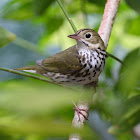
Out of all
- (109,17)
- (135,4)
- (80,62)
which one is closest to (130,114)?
(135,4)

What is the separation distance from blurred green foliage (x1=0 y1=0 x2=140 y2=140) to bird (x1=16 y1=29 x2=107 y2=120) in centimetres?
7

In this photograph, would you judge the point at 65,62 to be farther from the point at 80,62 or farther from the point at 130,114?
the point at 130,114

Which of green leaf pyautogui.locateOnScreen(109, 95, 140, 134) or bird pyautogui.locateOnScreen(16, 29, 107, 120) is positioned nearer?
green leaf pyautogui.locateOnScreen(109, 95, 140, 134)

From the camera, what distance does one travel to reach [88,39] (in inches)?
49.1

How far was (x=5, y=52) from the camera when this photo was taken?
89.2 inches

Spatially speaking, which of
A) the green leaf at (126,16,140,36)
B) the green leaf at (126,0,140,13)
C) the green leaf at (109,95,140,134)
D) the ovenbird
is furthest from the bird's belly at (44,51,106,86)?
the green leaf at (109,95,140,134)

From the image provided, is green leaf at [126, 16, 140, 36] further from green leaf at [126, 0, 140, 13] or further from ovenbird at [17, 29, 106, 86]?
green leaf at [126, 0, 140, 13]

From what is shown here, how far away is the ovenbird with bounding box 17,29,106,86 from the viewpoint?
1155mm

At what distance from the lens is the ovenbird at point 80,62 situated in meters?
1.16

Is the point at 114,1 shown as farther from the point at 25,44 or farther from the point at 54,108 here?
the point at 54,108

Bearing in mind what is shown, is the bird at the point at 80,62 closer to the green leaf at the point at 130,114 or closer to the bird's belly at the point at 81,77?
the bird's belly at the point at 81,77

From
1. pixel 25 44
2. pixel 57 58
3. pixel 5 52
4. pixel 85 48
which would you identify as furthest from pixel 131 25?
pixel 5 52

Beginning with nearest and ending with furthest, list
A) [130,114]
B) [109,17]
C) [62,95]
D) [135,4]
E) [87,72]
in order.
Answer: [62,95], [130,114], [135,4], [109,17], [87,72]

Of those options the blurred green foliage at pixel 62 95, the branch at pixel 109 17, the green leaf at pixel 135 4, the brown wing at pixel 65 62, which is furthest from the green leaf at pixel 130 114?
the brown wing at pixel 65 62
